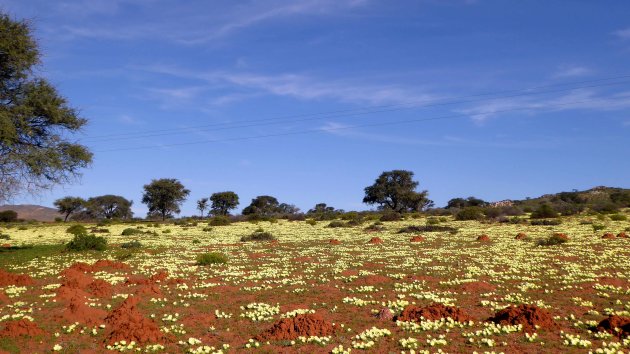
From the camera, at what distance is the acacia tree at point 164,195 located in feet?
392

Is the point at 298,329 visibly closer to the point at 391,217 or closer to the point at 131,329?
the point at 131,329

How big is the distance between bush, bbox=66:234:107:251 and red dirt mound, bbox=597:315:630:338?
31.2m

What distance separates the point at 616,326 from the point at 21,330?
51.6ft

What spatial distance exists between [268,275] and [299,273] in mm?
1683

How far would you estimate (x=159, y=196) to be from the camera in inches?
4729

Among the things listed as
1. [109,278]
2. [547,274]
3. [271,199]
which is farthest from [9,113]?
[271,199]

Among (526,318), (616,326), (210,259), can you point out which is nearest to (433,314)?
(526,318)

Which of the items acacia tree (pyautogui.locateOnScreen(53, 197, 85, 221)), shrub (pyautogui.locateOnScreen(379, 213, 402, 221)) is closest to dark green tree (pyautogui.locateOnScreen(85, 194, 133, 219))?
acacia tree (pyautogui.locateOnScreen(53, 197, 85, 221))

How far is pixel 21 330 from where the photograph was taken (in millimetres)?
12938

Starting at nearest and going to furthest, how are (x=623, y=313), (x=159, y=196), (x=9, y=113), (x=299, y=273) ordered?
(x=623, y=313), (x=299, y=273), (x=9, y=113), (x=159, y=196)

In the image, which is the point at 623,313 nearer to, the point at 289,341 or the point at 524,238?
the point at 289,341

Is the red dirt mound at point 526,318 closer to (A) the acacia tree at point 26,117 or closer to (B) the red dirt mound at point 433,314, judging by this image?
(B) the red dirt mound at point 433,314

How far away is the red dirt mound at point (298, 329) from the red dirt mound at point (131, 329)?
2.81 meters

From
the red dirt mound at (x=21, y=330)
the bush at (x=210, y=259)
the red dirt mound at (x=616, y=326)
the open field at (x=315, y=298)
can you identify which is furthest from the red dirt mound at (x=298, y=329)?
the bush at (x=210, y=259)
